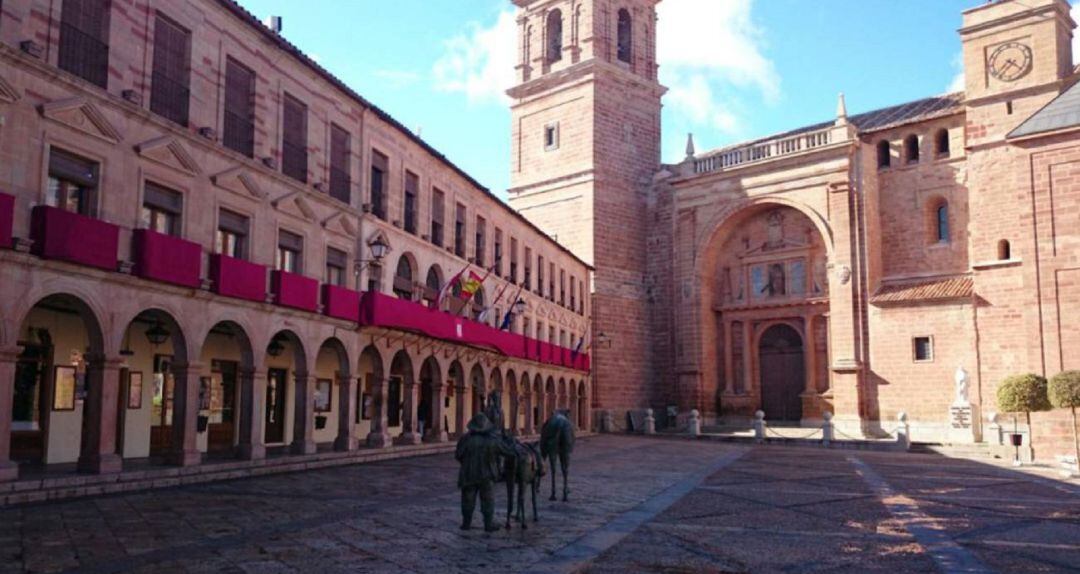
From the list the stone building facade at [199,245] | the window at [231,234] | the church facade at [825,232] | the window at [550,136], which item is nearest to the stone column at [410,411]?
the stone building facade at [199,245]

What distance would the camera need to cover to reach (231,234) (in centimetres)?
1758

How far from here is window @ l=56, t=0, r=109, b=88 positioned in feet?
44.0

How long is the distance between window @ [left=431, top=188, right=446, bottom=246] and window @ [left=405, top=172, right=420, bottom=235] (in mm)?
1225

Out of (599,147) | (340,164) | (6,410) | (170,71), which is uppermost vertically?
(599,147)

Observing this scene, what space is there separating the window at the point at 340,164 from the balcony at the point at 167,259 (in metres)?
6.00

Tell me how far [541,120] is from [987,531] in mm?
39114

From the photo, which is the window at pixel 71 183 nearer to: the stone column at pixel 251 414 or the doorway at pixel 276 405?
the stone column at pixel 251 414

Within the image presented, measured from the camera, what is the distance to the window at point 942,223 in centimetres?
3800

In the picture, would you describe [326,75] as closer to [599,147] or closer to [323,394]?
[323,394]

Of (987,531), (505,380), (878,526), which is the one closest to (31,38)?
(878,526)

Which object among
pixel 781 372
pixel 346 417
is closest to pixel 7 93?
pixel 346 417

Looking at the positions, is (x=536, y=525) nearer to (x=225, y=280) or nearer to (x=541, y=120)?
(x=225, y=280)

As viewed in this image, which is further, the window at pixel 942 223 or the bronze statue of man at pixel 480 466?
the window at pixel 942 223

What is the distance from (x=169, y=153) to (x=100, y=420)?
16.1ft
